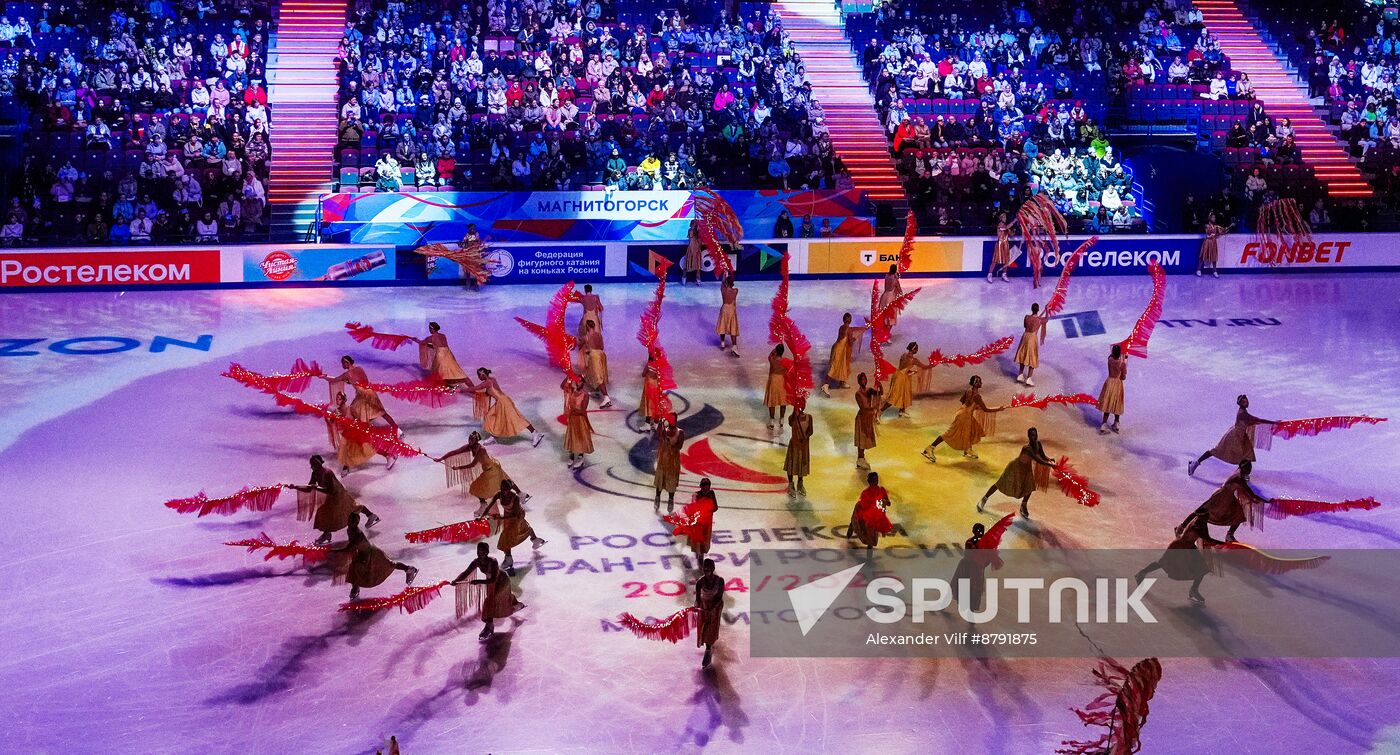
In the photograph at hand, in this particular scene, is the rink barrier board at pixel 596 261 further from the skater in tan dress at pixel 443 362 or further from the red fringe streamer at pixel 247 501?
the red fringe streamer at pixel 247 501

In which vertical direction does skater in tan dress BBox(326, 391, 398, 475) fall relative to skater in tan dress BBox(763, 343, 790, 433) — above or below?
below

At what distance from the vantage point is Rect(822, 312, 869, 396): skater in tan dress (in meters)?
21.3

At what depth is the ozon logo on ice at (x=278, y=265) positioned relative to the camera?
2816cm

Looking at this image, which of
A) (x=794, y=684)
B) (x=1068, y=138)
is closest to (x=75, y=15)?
(x=1068, y=138)

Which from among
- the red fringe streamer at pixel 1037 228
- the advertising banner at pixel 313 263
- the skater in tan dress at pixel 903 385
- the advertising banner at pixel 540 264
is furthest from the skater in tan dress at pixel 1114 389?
the advertising banner at pixel 313 263

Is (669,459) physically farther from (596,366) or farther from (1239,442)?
(1239,442)

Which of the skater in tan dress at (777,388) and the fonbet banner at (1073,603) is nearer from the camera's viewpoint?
the fonbet banner at (1073,603)

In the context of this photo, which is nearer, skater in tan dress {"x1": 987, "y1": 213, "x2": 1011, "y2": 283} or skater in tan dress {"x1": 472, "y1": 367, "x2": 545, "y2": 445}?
skater in tan dress {"x1": 472, "y1": 367, "x2": 545, "y2": 445}

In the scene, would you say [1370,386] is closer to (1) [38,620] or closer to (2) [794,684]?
(2) [794,684]

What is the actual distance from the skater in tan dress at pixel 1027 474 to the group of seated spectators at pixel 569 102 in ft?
58.0

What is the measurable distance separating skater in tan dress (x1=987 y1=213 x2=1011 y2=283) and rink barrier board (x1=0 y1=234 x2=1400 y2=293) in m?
0.30

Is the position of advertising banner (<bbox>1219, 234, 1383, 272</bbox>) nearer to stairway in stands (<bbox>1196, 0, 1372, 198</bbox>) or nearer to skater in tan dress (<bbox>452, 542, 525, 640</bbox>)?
stairway in stands (<bbox>1196, 0, 1372, 198</bbox>)

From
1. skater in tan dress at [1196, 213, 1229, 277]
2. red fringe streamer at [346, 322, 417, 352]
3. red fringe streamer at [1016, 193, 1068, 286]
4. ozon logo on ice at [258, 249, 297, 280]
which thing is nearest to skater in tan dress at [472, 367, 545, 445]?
red fringe streamer at [346, 322, 417, 352]

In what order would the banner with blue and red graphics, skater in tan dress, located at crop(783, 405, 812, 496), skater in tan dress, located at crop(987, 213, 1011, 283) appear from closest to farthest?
1. skater in tan dress, located at crop(783, 405, 812, 496)
2. skater in tan dress, located at crop(987, 213, 1011, 283)
3. the banner with blue and red graphics
